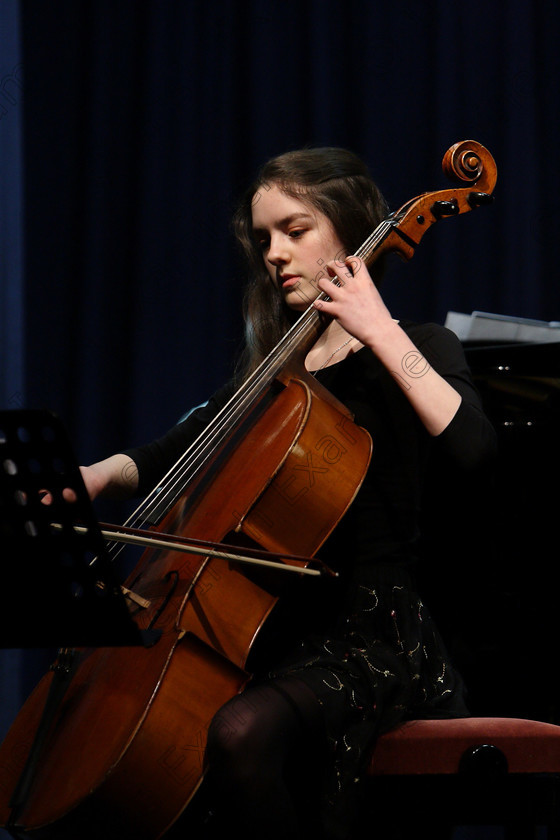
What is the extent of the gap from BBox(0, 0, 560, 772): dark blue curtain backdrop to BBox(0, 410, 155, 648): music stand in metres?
1.49

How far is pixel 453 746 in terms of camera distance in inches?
44.5

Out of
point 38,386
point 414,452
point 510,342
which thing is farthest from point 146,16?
point 414,452

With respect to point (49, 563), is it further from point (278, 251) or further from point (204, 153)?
point (204, 153)

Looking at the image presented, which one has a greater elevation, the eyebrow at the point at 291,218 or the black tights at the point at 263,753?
the eyebrow at the point at 291,218

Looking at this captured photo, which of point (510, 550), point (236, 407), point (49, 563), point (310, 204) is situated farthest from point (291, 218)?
point (49, 563)

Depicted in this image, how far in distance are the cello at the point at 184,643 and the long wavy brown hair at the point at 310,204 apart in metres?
0.35

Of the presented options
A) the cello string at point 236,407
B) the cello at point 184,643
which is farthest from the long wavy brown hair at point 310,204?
the cello at point 184,643

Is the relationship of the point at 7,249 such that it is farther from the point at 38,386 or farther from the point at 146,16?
the point at 146,16

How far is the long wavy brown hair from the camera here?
4.82 ft

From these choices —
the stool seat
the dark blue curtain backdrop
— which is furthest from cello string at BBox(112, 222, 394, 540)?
the dark blue curtain backdrop

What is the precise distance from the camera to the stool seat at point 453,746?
113 centimetres

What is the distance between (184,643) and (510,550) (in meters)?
0.82

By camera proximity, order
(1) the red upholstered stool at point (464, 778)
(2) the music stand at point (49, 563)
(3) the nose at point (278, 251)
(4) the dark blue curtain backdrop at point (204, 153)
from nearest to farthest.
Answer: (2) the music stand at point (49, 563) < (1) the red upholstered stool at point (464, 778) < (3) the nose at point (278, 251) < (4) the dark blue curtain backdrop at point (204, 153)

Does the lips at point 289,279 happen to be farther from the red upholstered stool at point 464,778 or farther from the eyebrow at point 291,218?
the red upholstered stool at point 464,778
